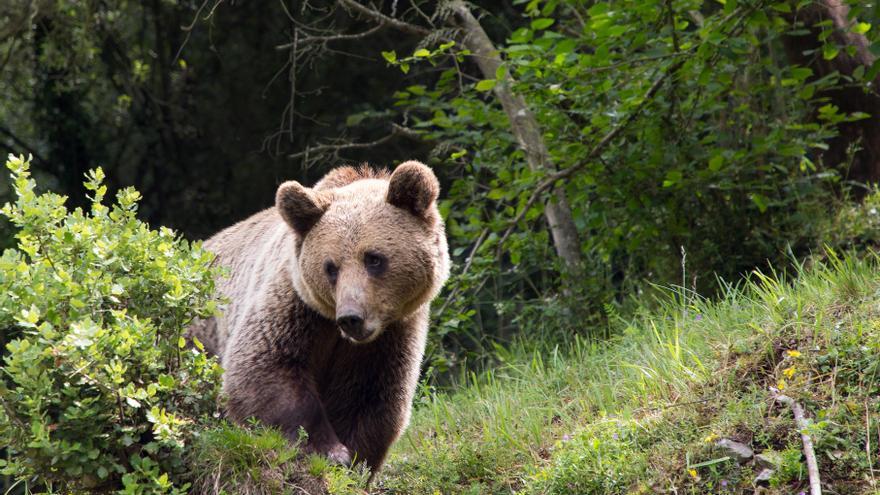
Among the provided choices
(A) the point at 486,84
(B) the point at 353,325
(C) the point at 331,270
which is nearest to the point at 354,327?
(B) the point at 353,325

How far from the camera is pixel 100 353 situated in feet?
12.2

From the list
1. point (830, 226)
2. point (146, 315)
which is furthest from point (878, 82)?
point (146, 315)

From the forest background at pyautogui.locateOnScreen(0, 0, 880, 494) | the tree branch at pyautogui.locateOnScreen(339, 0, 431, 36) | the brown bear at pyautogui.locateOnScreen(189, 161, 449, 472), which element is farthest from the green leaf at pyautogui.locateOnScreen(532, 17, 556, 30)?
the brown bear at pyautogui.locateOnScreen(189, 161, 449, 472)

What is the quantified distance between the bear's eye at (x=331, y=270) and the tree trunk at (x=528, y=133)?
267 centimetres

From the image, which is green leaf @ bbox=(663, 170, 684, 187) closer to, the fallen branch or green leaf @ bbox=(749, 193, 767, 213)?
green leaf @ bbox=(749, 193, 767, 213)

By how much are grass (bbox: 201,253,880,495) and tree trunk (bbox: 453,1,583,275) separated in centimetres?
211

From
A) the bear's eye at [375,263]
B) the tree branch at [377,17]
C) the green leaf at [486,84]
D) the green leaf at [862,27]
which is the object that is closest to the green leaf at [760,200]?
the green leaf at [862,27]

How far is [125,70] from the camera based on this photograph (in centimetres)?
1170

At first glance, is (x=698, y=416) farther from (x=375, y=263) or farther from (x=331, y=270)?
(x=331, y=270)

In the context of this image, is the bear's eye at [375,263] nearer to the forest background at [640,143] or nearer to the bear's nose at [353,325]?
the bear's nose at [353,325]

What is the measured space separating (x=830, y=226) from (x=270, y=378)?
12.8ft

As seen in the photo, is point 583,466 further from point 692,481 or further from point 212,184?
point 212,184

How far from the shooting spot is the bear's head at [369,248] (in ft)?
15.2

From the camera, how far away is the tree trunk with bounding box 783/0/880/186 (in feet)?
22.8
